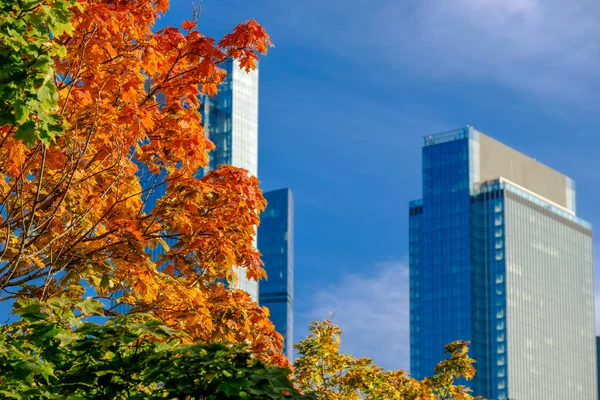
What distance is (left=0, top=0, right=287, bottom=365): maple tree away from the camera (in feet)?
55.9

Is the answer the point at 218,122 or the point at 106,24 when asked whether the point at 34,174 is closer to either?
the point at 106,24

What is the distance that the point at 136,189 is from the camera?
18062 millimetres

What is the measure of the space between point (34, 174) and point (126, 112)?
6.04ft

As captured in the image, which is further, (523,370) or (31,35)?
(523,370)

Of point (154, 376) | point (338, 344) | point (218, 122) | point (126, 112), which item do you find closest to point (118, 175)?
point (126, 112)

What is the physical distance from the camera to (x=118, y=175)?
16.6 meters

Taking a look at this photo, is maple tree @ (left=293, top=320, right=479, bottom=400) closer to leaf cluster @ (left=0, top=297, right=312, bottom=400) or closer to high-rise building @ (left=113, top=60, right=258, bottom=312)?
leaf cluster @ (left=0, top=297, right=312, bottom=400)

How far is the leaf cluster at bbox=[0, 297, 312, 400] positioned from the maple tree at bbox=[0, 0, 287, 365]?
292cm

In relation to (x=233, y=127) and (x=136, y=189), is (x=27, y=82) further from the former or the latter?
(x=233, y=127)

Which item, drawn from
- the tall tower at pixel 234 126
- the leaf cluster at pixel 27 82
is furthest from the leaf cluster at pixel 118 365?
the tall tower at pixel 234 126

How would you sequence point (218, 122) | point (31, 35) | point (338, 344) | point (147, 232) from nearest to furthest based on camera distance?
point (31, 35)
point (147, 232)
point (338, 344)
point (218, 122)

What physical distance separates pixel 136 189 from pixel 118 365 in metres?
5.97

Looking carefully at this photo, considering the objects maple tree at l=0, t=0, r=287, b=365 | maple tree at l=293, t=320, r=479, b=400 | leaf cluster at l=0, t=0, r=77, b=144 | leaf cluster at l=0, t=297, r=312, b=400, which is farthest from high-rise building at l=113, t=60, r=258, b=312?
leaf cluster at l=0, t=0, r=77, b=144

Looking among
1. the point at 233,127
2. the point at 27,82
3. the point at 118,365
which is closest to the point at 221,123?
the point at 233,127
